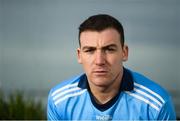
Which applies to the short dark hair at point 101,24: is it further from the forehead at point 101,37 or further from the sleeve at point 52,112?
the sleeve at point 52,112

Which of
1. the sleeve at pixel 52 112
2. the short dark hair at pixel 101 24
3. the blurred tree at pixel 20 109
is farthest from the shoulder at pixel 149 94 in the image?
the blurred tree at pixel 20 109

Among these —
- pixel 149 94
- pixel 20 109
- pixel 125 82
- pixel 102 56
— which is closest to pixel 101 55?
pixel 102 56

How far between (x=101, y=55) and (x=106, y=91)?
0.25 m

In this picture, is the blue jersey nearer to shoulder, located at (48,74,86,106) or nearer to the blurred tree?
shoulder, located at (48,74,86,106)

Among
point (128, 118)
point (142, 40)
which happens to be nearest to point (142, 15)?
point (142, 40)

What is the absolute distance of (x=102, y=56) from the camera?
255 cm

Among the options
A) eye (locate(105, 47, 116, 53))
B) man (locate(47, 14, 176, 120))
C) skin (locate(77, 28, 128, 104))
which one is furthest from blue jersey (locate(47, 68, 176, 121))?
eye (locate(105, 47, 116, 53))

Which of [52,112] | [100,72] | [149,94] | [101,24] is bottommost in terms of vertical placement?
[52,112]

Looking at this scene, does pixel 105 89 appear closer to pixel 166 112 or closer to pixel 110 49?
pixel 110 49

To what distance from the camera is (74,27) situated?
5.13 m

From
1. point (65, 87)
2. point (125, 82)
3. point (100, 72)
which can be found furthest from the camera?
point (65, 87)

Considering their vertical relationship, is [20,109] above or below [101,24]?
below

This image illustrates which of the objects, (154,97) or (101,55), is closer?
(101,55)

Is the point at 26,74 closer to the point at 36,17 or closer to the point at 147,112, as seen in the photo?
the point at 36,17
